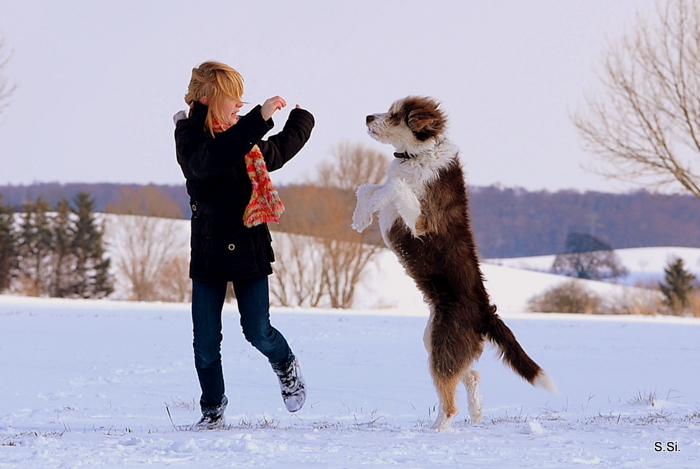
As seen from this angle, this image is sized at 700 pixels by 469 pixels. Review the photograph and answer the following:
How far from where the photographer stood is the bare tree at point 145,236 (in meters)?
48.8

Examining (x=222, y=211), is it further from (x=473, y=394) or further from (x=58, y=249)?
(x=58, y=249)

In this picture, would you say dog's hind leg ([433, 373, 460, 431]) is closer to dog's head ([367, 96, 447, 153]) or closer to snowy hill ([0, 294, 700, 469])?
snowy hill ([0, 294, 700, 469])

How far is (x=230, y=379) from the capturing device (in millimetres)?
7723

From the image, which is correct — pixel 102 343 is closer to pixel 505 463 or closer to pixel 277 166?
pixel 277 166

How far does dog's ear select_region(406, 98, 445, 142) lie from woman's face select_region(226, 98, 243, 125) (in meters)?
1.13

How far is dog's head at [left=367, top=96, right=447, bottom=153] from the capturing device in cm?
482

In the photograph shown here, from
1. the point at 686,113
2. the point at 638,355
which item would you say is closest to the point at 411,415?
the point at 638,355

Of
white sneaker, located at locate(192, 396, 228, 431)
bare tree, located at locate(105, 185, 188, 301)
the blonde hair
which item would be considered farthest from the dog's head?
bare tree, located at locate(105, 185, 188, 301)

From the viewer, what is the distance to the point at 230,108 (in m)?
4.48

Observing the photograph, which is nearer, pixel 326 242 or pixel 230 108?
pixel 230 108

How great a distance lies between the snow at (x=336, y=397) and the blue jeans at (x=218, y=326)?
0.34m

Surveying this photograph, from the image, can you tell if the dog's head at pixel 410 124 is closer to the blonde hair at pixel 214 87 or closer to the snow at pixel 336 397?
the blonde hair at pixel 214 87

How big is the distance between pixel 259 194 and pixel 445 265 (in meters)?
1.20

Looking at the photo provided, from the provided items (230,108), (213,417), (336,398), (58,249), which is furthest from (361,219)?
(58,249)
